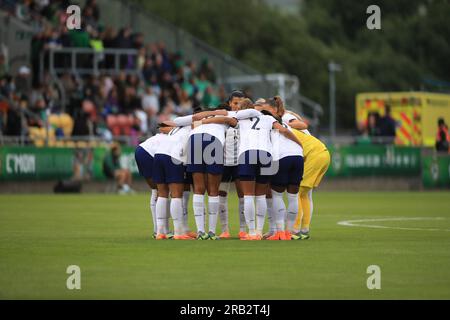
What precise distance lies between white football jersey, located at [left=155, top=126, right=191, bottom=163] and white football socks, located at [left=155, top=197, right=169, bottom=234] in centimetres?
76

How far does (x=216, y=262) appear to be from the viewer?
1627 cm

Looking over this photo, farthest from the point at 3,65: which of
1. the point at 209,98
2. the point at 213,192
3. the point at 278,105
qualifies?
the point at 213,192

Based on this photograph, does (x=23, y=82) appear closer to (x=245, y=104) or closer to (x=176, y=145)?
(x=176, y=145)

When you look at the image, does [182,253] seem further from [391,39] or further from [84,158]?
[391,39]

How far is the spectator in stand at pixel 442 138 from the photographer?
4622 centimetres

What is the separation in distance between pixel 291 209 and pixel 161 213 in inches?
84.3

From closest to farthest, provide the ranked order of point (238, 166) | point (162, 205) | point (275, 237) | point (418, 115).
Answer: point (238, 166)
point (162, 205)
point (275, 237)
point (418, 115)

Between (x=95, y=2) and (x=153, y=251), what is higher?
(x=95, y=2)

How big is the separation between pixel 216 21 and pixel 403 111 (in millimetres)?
53743

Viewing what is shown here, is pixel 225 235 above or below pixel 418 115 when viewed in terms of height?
below

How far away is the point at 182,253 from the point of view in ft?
57.6

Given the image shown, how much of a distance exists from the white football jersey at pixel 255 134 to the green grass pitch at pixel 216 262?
5.03 ft
